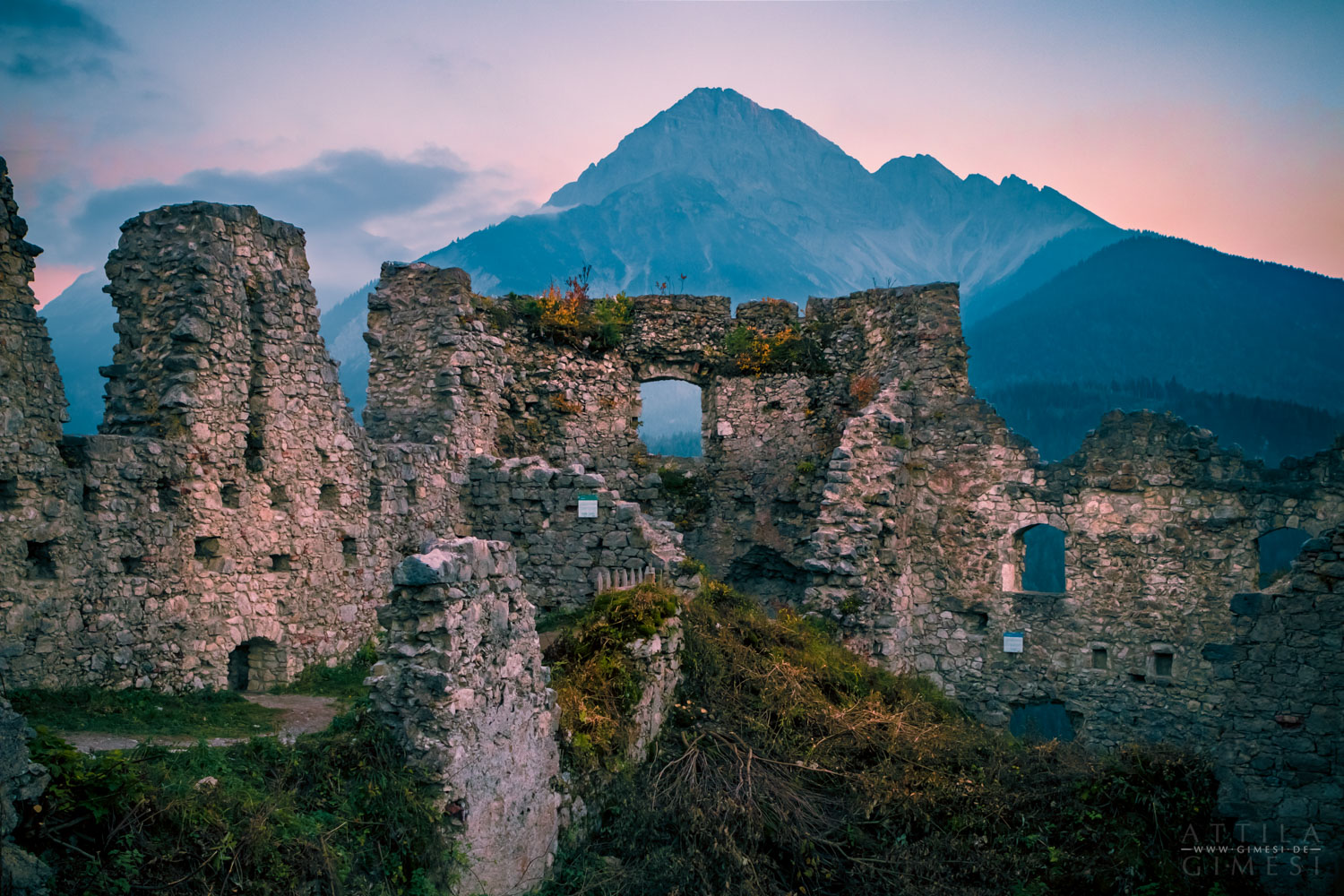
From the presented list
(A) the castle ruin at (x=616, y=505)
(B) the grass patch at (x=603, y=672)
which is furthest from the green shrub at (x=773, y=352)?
(B) the grass patch at (x=603, y=672)

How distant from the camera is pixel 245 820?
5.16 meters

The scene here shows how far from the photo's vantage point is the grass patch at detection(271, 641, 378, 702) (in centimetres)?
1041

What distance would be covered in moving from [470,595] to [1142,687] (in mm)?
11186

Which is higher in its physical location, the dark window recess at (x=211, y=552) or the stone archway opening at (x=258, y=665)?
the dark window recess at (x=211, y=552)

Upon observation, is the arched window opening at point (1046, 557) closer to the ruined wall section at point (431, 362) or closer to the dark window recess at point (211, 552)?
the ruined wall section at point (431, 362)

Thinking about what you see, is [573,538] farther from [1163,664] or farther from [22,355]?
[1163,664]

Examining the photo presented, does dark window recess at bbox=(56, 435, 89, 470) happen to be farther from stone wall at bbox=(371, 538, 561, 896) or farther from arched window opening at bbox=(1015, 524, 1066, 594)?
arched window opening at bbox=(1015, 524, 1066, 594)

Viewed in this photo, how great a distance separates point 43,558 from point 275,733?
9.06 feet

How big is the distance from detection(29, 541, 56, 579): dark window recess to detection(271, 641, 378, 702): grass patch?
2.77 metres

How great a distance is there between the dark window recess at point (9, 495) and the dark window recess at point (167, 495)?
4.67 feet

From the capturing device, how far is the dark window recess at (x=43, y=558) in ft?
27.7

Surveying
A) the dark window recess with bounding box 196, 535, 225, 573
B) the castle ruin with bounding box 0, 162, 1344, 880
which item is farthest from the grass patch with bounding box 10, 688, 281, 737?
the dark window recess with bounding box 196, 535, 225, 573

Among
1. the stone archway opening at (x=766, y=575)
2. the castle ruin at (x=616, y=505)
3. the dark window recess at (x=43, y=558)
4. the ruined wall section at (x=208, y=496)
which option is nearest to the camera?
the castle ruin at (x=616, y=505)

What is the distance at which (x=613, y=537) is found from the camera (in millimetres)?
11648
